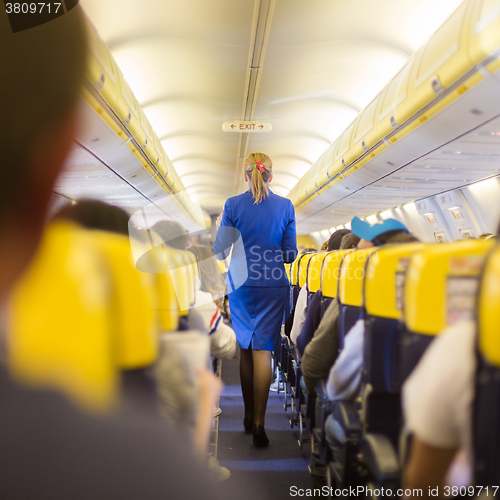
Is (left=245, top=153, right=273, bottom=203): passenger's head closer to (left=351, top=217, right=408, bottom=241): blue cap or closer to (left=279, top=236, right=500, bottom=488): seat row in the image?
(left=279, top=236, right=500, bottom=488): seat row

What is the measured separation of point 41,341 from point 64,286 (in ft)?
0.34

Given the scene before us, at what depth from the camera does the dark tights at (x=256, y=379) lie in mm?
2650

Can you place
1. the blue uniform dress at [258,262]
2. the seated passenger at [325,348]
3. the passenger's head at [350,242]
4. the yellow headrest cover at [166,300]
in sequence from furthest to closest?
the blue uniform dress at [258,262], the passenger's head at [350,242], the seated passenger at [325,348], the yellow headrest cover at [166,300]

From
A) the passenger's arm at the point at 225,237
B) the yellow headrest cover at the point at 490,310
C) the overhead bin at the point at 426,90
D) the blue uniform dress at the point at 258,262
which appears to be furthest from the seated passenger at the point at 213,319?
the overhead bin at the point at 426,90

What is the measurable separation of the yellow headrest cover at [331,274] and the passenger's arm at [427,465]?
0.92 metres

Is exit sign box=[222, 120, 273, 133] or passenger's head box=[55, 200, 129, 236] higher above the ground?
exit sign box=[222, 120, 273, 133]

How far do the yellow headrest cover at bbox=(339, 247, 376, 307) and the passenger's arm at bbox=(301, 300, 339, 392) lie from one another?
186 mm

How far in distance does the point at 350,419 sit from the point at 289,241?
4.44 ft

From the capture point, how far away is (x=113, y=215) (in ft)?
2.39

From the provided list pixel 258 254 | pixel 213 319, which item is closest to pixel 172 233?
pixel 213 319

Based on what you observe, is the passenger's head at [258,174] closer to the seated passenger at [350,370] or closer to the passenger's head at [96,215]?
the seated passenger at [350,370]

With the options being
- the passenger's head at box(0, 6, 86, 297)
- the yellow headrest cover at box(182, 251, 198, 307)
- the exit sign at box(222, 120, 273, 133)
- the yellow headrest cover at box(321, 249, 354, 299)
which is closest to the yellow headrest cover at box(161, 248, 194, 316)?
the yellow headrest cover at box(182, 251, 198, 307)

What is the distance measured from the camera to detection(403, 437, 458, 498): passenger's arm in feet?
2.26

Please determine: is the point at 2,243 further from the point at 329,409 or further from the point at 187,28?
the point at 187,28
